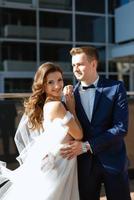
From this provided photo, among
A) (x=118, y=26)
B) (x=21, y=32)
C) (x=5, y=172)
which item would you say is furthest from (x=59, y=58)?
(x=5, y=172)

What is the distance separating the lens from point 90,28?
2173 cm

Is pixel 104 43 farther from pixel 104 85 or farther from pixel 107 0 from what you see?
pixel 104 85

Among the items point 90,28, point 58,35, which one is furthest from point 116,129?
point 90,28

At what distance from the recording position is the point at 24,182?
11.3 ft

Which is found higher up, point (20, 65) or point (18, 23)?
point (18, 23)

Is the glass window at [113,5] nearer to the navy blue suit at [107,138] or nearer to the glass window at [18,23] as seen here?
the glass window at [18,23]

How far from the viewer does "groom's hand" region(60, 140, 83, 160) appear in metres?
3.11

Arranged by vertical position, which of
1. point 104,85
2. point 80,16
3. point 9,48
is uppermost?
point 80,16

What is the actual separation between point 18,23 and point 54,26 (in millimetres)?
1853

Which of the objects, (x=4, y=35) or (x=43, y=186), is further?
(x=4, y=35)

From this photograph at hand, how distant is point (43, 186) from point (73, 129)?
538mm

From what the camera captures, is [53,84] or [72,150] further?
[53,84]

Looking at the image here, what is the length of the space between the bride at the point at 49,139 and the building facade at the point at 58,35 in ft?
53.3

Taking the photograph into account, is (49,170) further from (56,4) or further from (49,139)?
(56,4)
